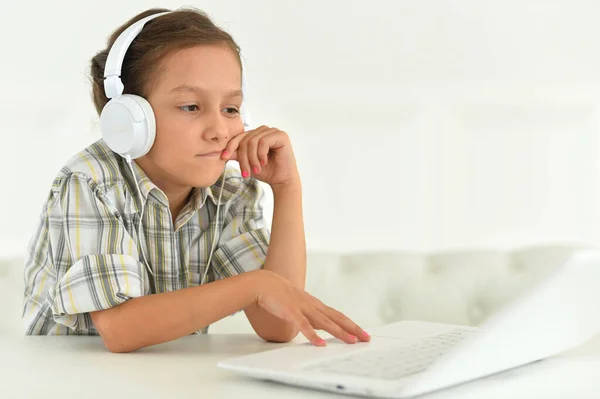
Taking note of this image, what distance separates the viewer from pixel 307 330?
3.15ft

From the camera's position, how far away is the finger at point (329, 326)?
3.14 ft

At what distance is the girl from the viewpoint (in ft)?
3.42

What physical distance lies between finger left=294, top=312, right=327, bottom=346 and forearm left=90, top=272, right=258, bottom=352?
79 millimetres

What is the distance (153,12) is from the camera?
1356 mm

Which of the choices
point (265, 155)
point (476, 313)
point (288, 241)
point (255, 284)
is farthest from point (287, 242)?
point (476, 313)

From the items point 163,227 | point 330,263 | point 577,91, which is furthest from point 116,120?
point 577,91

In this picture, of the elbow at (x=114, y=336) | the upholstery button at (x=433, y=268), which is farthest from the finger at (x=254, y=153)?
the upholstery button at (x=433, y=268)

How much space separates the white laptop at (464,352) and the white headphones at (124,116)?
44 centimetres

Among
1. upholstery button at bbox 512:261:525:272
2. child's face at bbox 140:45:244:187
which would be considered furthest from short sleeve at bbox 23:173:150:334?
upholstery button at bbox 512:261:525:272

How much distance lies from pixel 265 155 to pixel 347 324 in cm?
38

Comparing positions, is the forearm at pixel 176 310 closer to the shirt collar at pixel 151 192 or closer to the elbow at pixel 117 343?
the elbow at pixel 117 343

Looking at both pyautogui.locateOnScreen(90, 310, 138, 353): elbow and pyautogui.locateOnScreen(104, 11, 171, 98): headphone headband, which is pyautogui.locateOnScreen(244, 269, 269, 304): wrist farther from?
pyautogui.locateOnScreen(104, 11, 171, 98): headphone headband

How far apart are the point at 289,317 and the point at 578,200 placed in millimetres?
1781

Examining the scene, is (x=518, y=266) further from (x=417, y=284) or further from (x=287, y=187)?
(x=287, y=187)
